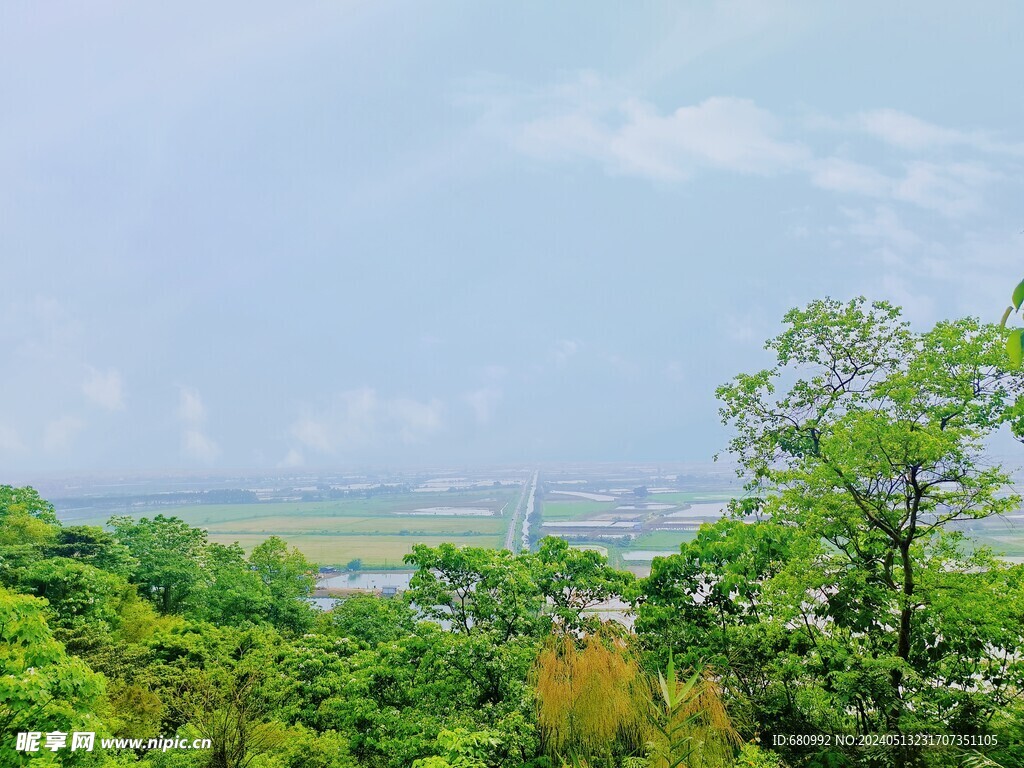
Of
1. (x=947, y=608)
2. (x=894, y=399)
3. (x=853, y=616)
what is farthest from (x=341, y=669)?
(x=894, y=399)

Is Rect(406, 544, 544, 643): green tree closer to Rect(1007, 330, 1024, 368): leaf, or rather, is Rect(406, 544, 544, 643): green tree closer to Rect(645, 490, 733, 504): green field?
Rect(1007, 330, 1024, 368): leaf

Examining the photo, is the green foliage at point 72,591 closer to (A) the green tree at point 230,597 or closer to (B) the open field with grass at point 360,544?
(A) the green tree at point 230,597

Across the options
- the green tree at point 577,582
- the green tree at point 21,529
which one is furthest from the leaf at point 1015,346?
the green tree at point 21,529

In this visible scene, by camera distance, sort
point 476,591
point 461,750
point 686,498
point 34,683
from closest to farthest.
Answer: point 34,683 → point 461,750 → point 476,591 → point 686,498

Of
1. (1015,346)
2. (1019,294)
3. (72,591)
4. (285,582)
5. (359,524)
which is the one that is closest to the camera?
(1019,294)

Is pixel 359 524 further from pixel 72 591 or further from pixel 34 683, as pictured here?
pixel 34 683

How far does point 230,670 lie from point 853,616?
40.1 ft

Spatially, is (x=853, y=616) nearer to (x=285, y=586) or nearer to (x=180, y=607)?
(x=285, y=586)

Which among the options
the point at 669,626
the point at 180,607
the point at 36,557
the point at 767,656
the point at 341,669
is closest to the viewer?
the point at 767,656

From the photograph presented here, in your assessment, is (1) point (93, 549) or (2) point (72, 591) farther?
(1) point (93, 549)

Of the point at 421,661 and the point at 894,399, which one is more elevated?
the point at 894,399

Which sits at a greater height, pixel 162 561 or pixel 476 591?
pixel 476 591

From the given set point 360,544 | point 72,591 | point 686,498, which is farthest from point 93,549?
point 686,498

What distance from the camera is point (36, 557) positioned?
1642cm
